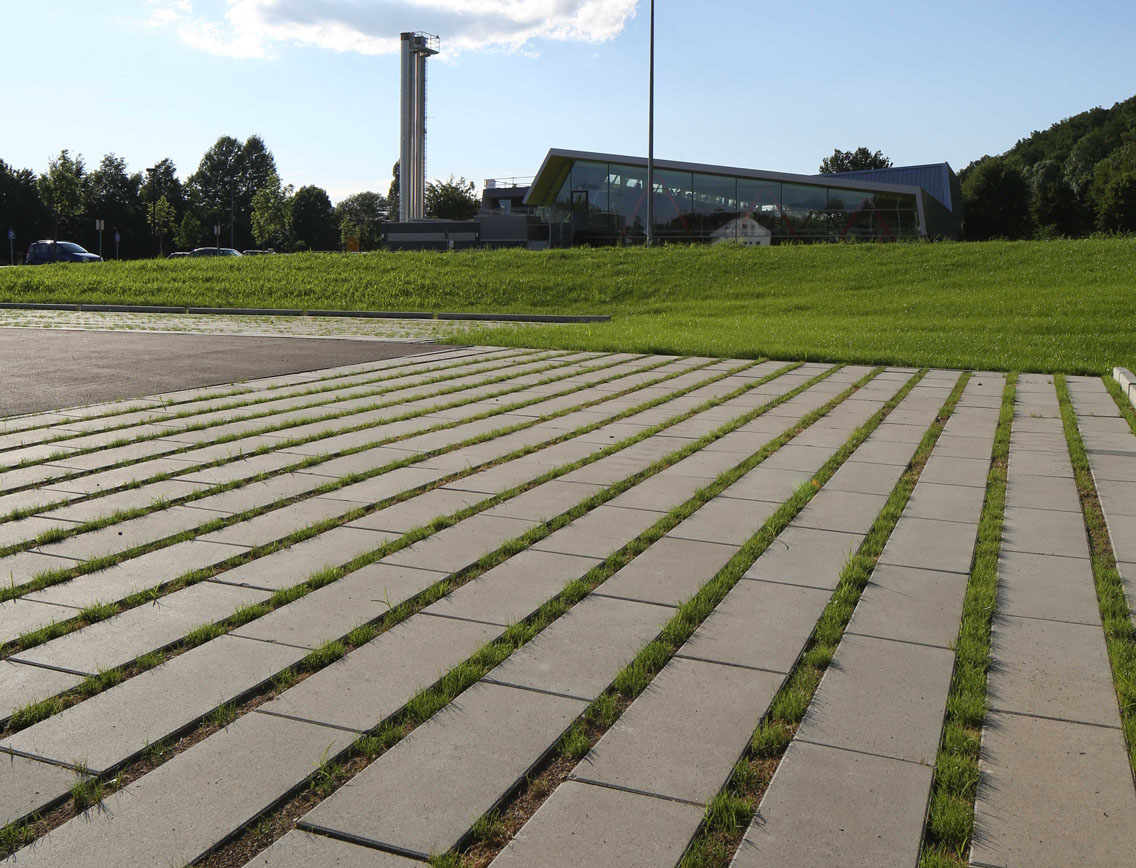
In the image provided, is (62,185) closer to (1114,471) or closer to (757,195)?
(757,195)

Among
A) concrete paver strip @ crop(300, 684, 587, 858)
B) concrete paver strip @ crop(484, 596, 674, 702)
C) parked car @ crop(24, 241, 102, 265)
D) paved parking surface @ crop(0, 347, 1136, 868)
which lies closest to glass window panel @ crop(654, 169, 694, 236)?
parked car @ crop(24, 241, 102, 265)

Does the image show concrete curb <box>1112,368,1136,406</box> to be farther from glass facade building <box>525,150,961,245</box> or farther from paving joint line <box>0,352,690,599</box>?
glass facade building <box>525,150,961,245</box>

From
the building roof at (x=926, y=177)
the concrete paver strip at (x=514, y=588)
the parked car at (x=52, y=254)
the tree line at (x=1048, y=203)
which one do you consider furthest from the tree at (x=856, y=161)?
the concrete paver strip at (x=514, y=588)

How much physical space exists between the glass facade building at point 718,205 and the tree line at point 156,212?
22.7 meters

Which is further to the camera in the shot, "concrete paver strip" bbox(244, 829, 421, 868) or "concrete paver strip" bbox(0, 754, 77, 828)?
"concrete paver strip" bbox(0, 754, 77, 828)

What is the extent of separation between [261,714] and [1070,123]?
404ft

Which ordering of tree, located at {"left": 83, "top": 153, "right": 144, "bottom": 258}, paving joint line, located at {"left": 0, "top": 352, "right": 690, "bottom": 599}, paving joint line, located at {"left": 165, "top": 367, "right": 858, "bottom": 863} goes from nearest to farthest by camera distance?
paving joint line, located at {"left": 0, "top": 352, "right": 690, "bottom": 599}, paving joint line, located at {"left": 165, "top": 367, "right": 858, "bottom": 863}, tree, located at {"left": 83, "top": 153, "right": 144, "bottom": 258}

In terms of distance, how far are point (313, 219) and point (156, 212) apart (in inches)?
760

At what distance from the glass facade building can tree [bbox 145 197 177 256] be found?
146 ft

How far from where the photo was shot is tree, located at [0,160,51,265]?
75312 millimetres

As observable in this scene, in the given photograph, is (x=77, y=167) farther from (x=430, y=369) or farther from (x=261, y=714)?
(x=261, y=714)

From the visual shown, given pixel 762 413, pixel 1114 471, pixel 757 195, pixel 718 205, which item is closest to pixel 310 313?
pixel 762 413

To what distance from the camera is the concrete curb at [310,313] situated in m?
22.9

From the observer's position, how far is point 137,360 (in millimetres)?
13430
